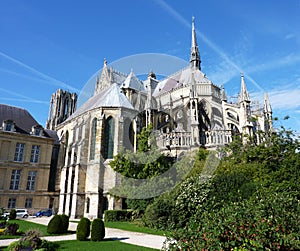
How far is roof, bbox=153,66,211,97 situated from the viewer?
36591 millimetres

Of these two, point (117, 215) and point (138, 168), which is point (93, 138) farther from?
point (117, 215)

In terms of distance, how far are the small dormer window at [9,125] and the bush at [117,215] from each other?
1569 cm

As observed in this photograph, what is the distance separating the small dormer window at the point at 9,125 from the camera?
27.5 m

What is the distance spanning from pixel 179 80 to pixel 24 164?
2503cm

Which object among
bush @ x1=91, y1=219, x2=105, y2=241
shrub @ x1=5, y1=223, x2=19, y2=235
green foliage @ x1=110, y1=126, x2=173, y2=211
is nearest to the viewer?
bush @ x1=91, y1=219, x2=105, y2=241

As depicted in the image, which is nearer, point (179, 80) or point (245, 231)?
point (245, 231)

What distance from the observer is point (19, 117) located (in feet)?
100

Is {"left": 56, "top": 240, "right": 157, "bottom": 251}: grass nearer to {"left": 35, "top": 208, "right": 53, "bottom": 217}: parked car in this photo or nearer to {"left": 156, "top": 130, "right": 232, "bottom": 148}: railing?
{"left": 156, "top": 130, "right": 232, "bottom": 148}: railing

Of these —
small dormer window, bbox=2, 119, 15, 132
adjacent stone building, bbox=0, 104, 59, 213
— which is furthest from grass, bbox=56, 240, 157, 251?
small dormer window, bbox=2, 119, 15, 132

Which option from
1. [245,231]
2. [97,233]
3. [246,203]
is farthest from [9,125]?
[245,231]

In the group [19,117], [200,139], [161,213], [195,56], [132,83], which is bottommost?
[161,213]

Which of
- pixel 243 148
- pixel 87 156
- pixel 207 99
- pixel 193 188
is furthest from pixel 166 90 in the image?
pixel 193 188

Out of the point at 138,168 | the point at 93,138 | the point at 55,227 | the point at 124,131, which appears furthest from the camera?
the point at 93,138

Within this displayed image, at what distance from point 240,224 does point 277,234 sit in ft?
2.29
